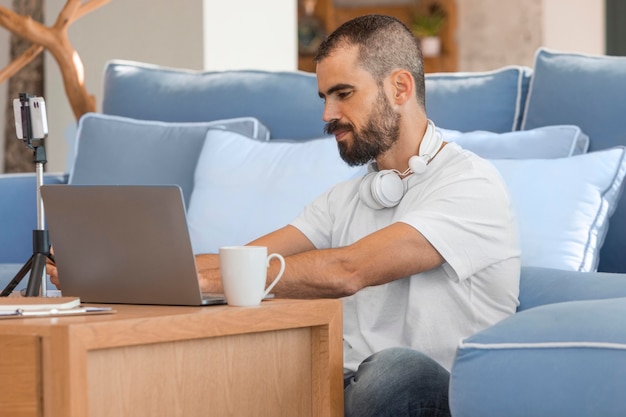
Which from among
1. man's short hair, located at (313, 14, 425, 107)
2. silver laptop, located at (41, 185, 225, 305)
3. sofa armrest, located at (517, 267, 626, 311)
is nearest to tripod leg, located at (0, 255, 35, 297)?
silver laptop, located at (41, 185, 225, 305)

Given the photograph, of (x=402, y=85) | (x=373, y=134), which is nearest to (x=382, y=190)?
(x=373, y=134)

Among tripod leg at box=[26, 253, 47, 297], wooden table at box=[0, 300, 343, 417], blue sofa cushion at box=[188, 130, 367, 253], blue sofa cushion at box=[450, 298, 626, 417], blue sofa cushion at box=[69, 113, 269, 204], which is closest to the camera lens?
wooden table at box=[0, 300, 343, 417]

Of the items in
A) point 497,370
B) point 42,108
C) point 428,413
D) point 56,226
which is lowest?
point 428,413

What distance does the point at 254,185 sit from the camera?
8.70 ft

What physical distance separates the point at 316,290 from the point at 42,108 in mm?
520

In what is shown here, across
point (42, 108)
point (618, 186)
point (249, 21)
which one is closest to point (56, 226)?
point (42, 108)

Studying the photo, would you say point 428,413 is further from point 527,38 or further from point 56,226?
point 527,38

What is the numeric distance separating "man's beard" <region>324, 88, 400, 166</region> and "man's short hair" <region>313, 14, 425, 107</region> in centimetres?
6

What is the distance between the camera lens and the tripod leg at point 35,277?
65.7 inches

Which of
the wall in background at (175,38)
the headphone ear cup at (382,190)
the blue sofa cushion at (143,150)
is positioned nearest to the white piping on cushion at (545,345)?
the headphone ear cup at (382,190)

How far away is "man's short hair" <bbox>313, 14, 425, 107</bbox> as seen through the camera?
1.98 meters

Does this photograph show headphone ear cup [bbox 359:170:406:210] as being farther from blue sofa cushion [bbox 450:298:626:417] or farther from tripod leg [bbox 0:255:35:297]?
tripod leg [bbox 0:255:35:297]

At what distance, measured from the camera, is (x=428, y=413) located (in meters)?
1.57

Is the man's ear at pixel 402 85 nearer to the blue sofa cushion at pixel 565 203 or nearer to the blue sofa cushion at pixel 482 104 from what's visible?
the blue sofa cushion at pixel 565 203
